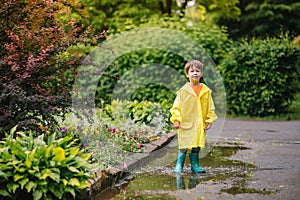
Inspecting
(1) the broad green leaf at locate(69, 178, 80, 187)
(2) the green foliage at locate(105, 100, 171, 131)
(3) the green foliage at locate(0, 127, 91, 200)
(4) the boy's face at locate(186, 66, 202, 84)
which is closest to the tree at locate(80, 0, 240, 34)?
(2) the green foliage at locate(105, 100, 171, 131)

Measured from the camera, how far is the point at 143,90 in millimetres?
Result: 13180

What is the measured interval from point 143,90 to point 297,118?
3832 millimetres

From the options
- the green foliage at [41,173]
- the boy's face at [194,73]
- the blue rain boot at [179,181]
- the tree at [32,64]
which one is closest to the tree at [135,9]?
the tree at [32,64]

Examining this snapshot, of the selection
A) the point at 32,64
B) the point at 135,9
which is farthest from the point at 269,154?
the point at 135,9

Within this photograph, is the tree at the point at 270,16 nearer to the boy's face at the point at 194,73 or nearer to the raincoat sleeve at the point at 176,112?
the boy's face at the point at 194,73

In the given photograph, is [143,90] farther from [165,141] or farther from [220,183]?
[220,183]

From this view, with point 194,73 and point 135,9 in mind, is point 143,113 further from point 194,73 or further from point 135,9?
point 135,9

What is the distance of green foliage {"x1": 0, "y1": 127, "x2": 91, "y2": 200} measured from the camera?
417cm

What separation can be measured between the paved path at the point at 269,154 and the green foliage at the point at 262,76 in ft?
2.26

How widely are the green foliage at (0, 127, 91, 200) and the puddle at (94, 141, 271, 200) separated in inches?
22.7

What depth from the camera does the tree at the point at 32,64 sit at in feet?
17.9

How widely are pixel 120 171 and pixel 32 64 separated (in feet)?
4.86

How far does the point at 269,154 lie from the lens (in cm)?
733

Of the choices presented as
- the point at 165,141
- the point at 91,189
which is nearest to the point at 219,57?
the point at 165,141
